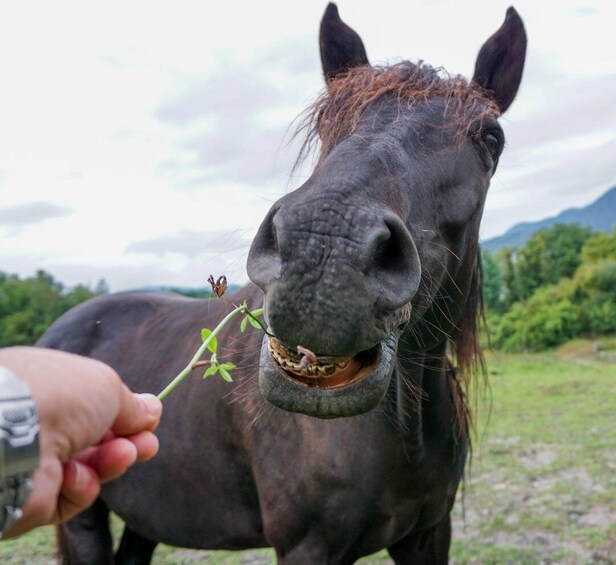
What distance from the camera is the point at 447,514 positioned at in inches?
128

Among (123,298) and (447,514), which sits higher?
(123,298)

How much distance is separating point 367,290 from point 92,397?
32.3 inches

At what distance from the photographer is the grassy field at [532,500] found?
469cm

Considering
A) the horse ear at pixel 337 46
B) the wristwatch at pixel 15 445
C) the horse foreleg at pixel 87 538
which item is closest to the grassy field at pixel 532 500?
the horse foreleg at pixel 87 538

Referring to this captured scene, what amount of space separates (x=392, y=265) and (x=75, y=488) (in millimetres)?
1002

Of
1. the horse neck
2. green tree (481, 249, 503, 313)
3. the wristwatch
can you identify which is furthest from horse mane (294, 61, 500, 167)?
green tree (481, 249, 503, 313)

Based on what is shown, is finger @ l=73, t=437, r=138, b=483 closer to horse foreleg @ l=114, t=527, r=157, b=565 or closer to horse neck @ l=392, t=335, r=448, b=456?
horse neck @ l=392, t=335, r=448, b=456

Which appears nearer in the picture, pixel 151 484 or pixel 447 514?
pixel 447 514

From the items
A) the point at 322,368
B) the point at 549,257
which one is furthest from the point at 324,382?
the point at 549,257

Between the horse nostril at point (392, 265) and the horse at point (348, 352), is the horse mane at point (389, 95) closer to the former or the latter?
the horse at point (348, 352)

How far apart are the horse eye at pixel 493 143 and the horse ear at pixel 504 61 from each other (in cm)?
30

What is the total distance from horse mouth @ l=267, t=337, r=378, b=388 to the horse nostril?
0.24 m

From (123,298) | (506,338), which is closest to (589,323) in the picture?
(506,338)

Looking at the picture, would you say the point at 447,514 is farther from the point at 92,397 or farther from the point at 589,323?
the point at 589,323
